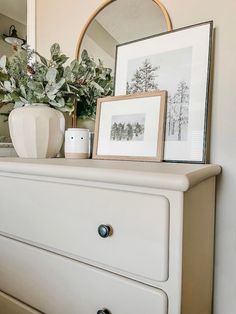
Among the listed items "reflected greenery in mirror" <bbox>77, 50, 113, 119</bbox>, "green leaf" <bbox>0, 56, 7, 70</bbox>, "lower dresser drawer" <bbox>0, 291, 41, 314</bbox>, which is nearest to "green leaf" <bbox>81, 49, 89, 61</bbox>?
"reflected greenery in mirror" <bbox>77, 50, 113, 119</bbox>

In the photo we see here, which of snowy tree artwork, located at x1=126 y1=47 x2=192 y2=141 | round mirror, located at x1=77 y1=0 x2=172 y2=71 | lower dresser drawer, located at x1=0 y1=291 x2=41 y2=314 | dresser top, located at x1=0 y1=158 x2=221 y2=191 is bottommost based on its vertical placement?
lower dresser drawer, located at x1=0 y1=291 x2=41 y2=314

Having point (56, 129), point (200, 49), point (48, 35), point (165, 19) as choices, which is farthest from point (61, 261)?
point (48, 35)

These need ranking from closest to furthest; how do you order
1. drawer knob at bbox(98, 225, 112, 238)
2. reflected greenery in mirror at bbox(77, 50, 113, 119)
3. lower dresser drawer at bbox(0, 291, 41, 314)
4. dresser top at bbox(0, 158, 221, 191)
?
dresser top at bbox(0, 158, 221, 191), drawer knob at bbox(98, 225, 112, 238), lower dresser drawer at bbox(0, 291, 41, 314), reflected greenery in mirror at bbox(77, 50, 113, 119)

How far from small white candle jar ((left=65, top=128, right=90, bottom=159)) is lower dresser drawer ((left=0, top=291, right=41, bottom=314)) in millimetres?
590

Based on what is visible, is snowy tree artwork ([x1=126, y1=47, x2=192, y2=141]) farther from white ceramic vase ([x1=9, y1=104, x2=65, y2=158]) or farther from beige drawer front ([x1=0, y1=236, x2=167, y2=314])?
beige drawer front ([x1=0, y1=236, x2=167, y2=314])

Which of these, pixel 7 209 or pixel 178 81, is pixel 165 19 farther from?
pixel 7 209

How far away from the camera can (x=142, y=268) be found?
679 millimetres

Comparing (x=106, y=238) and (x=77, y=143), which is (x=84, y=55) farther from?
(x=106, y=238)

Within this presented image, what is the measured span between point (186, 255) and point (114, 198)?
23cm

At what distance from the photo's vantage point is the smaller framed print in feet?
3.33

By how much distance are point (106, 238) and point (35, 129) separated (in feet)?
1.97

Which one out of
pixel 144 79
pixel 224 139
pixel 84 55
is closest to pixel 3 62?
pixel 84 55

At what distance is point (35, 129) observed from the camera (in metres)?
1.12

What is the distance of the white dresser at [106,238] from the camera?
64 centimetres
